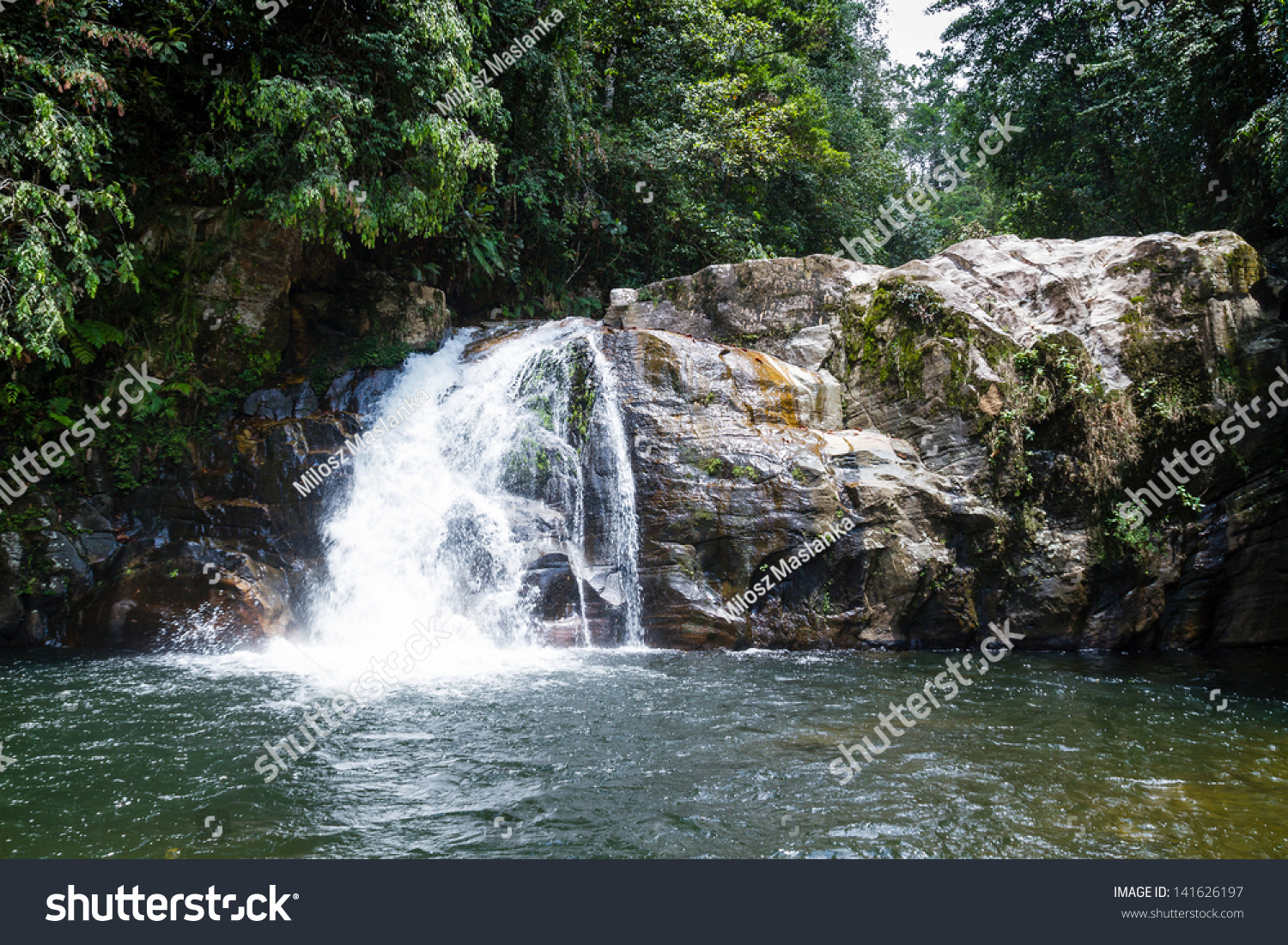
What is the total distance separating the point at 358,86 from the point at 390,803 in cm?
965

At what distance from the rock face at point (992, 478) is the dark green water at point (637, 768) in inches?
68.3

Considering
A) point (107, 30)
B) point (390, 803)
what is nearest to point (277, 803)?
point (390, 803)

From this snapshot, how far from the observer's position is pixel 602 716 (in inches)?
228

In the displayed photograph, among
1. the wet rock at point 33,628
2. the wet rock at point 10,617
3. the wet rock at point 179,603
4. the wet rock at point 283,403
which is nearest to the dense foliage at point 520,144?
the wet rock at point 283,403

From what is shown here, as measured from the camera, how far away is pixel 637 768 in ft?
15.6

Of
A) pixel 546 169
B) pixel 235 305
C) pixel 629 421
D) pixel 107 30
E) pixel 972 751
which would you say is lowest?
pixel 972 751

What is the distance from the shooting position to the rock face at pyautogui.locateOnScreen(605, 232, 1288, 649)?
9086 mm

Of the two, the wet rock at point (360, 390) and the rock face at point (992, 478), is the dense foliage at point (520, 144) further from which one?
the rock face at point (992, 478)

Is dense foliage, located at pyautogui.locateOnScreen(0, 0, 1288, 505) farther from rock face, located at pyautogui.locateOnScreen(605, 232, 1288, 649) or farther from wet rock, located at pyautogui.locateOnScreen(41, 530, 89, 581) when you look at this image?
rock face, located at pyautogui.locateOnScreen(605, 232, 1288, 649)

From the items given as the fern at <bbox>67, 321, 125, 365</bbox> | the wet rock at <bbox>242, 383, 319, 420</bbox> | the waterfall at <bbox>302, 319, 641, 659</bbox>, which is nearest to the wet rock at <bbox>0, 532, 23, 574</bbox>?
the fern at <bbox>67, 321, 125, 365</bbox>

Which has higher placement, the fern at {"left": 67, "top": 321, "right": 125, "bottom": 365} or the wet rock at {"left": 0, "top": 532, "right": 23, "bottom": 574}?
the fern at {"left": 67, "top": 321, "right": 125, "bottom": 365}

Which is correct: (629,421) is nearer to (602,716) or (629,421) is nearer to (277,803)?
(602,716)

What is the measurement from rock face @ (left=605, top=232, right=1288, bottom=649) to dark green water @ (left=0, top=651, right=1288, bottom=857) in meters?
1.73
